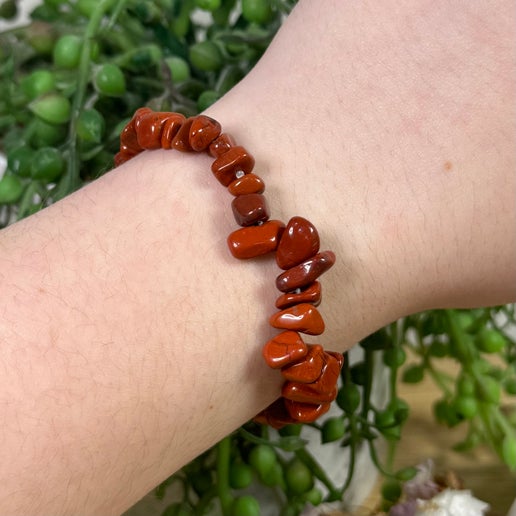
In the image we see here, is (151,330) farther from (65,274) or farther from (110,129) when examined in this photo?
(110,129)

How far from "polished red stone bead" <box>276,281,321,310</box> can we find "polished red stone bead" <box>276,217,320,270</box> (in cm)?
2

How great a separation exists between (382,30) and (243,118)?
0.37 ft

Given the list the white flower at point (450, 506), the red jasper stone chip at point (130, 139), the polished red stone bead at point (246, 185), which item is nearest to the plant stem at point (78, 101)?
the red jasper stone chip at point (130, 139)

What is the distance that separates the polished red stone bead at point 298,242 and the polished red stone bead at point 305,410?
10cm

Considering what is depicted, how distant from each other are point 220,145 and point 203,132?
0.04 feet

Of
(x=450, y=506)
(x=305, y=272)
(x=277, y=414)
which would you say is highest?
(x=305, y=272)

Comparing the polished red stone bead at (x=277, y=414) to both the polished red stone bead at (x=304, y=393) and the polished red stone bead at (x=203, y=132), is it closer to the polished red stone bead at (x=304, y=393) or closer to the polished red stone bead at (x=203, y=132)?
the polished red stone bead at (x=304, y=393)

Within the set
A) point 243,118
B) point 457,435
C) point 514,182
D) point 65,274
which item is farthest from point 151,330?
point 457,435

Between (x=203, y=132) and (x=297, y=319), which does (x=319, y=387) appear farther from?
(x=203, y=132)

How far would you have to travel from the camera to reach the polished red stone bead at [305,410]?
0.50 metres

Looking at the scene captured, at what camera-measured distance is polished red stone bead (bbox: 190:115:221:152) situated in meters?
0.49

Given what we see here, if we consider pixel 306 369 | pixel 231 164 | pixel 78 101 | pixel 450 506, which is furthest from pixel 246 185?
pixel 450 506

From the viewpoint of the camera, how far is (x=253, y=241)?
47cm

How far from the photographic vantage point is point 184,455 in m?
0.49
